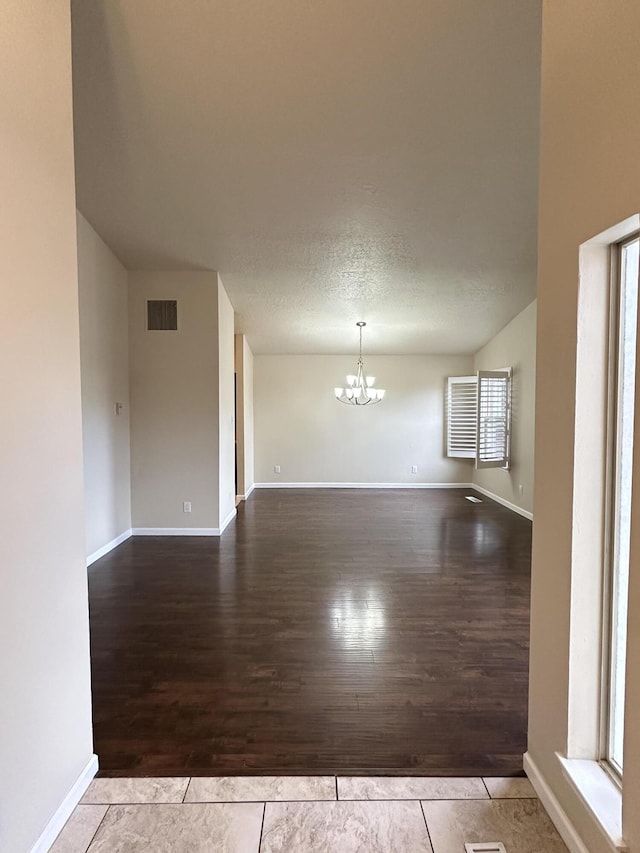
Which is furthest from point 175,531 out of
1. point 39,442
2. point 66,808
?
point 39,442

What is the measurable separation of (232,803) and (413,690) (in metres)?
1.02

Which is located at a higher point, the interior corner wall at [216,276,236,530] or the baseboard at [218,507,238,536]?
the interior corner wall at [216,276,236,530]

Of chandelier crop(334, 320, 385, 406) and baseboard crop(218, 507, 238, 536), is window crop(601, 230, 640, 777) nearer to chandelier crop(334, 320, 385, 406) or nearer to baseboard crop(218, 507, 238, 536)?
baseboard crop(218, 507, 238, 536)

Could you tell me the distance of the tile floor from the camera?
134 cm

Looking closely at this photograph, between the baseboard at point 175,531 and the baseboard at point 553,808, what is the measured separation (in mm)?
3971

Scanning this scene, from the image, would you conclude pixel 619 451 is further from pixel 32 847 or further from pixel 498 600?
pixel 498 600

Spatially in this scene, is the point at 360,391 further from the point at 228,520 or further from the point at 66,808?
the point at 66,808

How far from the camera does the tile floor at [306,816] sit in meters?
1.34

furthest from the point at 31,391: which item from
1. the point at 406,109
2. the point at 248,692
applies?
the point at 406,109

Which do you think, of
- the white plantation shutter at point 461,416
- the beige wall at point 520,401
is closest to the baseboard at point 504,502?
the beige wall at point 520,401

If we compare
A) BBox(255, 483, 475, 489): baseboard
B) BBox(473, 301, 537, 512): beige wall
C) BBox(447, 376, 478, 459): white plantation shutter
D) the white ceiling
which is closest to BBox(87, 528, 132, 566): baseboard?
the white ceiling

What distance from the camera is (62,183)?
1501 millimetres

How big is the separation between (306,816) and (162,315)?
15.4ft

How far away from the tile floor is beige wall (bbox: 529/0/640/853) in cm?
21
